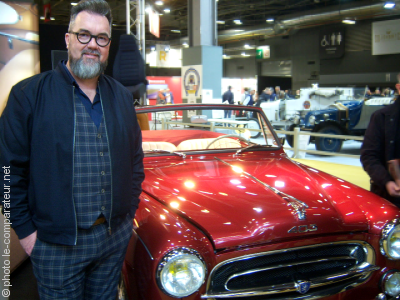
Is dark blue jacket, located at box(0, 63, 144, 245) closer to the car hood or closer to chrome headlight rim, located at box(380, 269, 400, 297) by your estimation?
the car hood

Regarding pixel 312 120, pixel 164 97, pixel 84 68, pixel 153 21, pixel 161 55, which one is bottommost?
pixel 312 120

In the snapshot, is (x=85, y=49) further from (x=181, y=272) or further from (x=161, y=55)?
(x=161, y=55)

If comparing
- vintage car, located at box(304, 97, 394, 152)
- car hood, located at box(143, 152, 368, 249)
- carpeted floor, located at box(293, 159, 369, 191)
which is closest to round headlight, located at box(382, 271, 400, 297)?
car hood, located at box(143, 152, 368, 249)

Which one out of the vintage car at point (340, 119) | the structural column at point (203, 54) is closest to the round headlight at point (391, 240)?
the vintage car at point (340, 119)

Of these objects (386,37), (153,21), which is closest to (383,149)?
(153,21)

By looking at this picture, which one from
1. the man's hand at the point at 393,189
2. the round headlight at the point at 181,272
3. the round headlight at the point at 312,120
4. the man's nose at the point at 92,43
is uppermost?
the man's nose at the point at 92,43

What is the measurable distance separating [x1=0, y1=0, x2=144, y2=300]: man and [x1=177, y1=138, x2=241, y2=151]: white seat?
5.51 ft

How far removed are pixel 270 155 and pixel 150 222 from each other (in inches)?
62.2

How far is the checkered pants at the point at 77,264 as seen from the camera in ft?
5.13

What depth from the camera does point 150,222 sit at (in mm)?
2045

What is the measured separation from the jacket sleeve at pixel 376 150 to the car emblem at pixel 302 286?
1.16 m

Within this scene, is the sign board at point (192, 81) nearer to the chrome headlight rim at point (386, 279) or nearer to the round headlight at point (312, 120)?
the round headlight at point (312, 120)

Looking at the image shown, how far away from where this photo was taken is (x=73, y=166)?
154 cm

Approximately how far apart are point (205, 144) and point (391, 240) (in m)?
1.73
